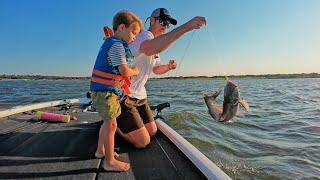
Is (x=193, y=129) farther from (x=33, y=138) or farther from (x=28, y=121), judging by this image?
(x=33, y=138)

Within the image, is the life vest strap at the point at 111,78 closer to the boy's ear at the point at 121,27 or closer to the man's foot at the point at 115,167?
the boy's ear at the point at 121,27

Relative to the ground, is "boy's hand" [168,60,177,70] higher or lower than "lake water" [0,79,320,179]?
higher

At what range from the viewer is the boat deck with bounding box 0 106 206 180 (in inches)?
136

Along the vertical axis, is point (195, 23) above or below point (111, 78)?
above

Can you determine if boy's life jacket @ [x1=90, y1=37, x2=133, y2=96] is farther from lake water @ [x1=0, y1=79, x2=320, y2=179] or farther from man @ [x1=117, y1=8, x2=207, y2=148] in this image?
lake water @ [x1=0, y1=79, x2=320, y2=179]

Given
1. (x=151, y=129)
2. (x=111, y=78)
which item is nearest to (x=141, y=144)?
(x=151, y=129)

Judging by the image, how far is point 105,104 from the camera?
3689mm

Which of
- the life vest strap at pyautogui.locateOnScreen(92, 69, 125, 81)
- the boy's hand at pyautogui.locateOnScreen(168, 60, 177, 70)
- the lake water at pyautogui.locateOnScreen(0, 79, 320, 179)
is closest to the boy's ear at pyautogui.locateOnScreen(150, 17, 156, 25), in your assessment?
the boy's hand at pyautogui.locateOnScreen(168, 60, 177, 70)

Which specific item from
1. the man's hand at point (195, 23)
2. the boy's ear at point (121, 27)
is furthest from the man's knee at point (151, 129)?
the man's hand at point (195, 23)

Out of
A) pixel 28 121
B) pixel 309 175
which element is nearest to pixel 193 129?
pixel 309 175

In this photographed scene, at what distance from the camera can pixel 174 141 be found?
452cm

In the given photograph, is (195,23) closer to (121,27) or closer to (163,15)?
(121,27)

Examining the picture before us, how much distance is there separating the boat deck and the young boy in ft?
0.77

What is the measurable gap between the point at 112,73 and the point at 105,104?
0.34 m
